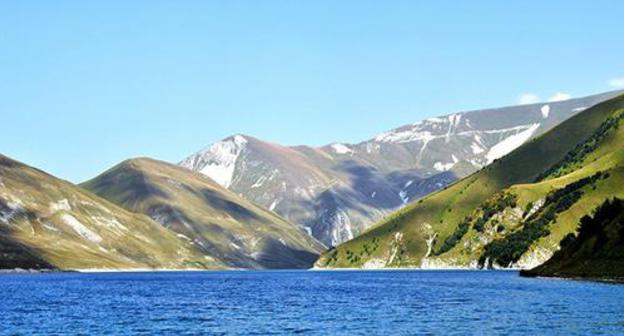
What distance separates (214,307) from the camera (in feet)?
491

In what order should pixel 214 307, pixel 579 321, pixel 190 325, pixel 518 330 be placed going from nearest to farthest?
pixel 518 330 → pixel 579 321 → pixel 190 325 → pixel 214 307

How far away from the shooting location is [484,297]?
→ 15975cm

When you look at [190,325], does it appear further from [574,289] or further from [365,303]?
[574,289]

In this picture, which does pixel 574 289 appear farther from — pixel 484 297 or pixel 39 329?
pixel 39 329

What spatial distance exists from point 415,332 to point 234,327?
24.0 m

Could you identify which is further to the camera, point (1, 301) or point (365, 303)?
point (1, 301)

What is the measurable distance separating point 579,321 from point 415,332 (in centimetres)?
2131

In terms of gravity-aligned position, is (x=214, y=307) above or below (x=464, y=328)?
below

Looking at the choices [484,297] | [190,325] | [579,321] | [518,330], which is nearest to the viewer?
[518,330]

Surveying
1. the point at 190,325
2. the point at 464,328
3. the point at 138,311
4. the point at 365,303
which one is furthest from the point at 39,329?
the point at 365,303

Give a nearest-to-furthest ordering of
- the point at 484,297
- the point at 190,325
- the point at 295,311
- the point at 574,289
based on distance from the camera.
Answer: the point at 190,325
the point at 295,311
the point at 484,297
the point at 574,289

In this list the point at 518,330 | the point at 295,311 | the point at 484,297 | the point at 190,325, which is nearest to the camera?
the point at 518,330

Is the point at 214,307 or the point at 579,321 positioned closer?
the point at 579,321

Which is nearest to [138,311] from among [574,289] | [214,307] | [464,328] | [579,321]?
[214,307]
